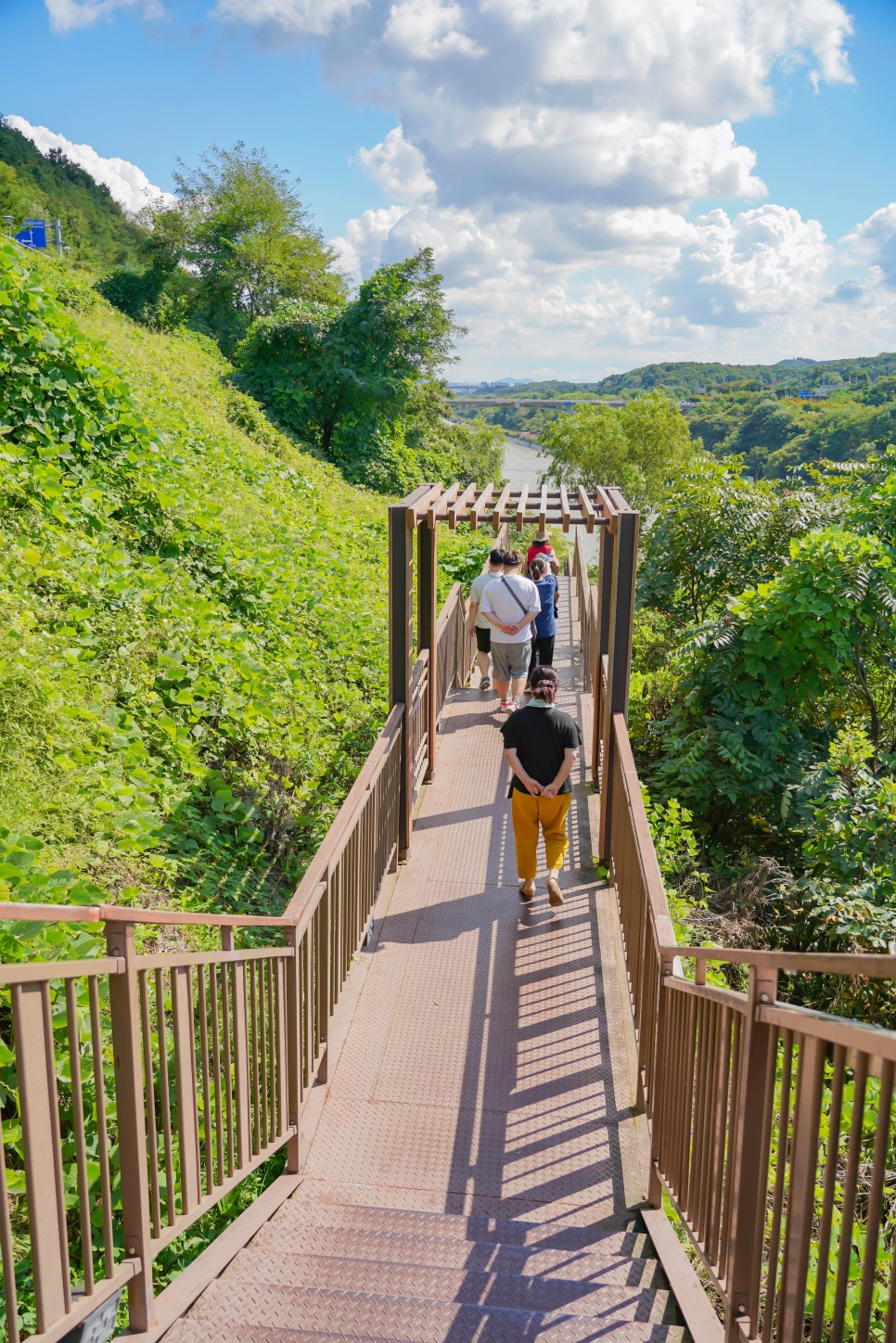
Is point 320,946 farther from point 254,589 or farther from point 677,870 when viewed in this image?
point 254,589

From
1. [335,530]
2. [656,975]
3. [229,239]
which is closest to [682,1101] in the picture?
[656,975]

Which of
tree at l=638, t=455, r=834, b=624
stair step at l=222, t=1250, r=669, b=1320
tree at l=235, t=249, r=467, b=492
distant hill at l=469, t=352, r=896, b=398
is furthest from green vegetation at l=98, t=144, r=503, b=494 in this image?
distant hill at l=469, t=352, r=896, b=398

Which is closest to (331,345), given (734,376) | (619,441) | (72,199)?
(619,441)

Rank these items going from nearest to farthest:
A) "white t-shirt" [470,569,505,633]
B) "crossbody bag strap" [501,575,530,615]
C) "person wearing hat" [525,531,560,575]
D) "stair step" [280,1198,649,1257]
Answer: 1. "stair step" [280,1198,649,1257]
2. "crossbody bag strap" [501,575,530,615]
3. "white t-shirt" [470,569,505,633]
4. "person wearing hat" [525,531,560,575]

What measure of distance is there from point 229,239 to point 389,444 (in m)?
13.8

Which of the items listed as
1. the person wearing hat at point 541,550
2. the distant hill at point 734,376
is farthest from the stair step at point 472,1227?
the distant hill at point 734,376

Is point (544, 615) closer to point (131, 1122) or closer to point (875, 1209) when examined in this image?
point (131, 1122)

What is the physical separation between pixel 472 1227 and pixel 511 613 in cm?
501

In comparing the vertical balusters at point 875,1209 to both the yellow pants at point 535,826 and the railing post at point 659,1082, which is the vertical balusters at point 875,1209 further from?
the yellow pants at point 535,826

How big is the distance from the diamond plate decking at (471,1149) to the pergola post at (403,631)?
0.45 m

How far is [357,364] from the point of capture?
2056 cm

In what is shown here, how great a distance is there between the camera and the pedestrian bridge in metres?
1.97

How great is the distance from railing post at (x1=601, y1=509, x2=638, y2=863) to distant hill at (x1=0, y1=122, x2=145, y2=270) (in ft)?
155

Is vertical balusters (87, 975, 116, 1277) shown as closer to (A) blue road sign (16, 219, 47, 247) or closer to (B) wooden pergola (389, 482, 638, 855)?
(B) wooden pergola (389, 482, 638, 855)
